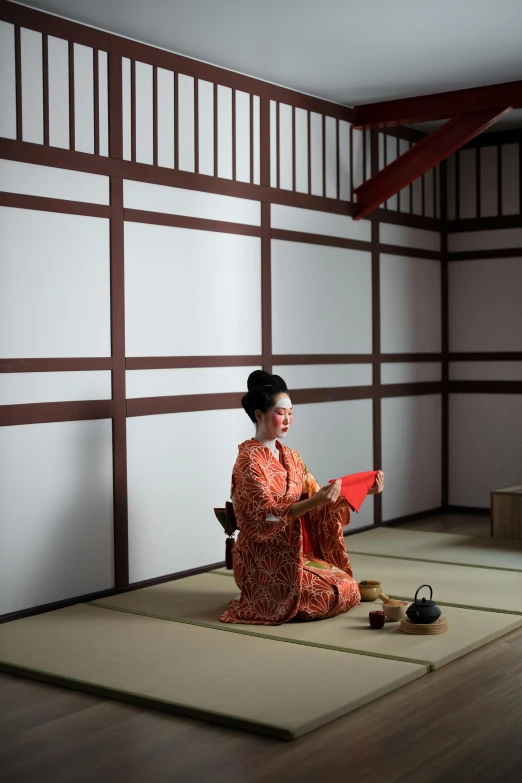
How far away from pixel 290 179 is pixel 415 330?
68.5 inches

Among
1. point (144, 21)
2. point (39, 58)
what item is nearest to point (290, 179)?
point (144, 21)

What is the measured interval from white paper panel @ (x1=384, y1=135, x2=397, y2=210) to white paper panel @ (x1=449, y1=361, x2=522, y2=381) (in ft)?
4.36

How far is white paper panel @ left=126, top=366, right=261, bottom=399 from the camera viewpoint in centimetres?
495

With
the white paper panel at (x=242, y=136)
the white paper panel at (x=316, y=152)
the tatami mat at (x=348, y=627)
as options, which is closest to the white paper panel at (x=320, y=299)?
the white paper panel at (x=316, y=152)

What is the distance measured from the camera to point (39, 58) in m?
4.43

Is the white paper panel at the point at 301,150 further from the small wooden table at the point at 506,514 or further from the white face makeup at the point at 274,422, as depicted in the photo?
the small wooden table at the point at 506,514

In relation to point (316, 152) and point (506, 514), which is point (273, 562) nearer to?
point (506, 514)

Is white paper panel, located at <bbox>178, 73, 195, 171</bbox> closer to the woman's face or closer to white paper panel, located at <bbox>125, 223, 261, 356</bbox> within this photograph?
white paper panel, located at <bbox>125, 223, 261, 356</bbox>

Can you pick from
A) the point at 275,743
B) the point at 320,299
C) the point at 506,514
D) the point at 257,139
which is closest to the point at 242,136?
the point at 257,139

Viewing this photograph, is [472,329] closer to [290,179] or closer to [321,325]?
[321,325]

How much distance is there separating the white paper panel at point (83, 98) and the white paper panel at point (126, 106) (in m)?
0.20

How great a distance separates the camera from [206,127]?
5328mm

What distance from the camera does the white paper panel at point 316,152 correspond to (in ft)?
20.1

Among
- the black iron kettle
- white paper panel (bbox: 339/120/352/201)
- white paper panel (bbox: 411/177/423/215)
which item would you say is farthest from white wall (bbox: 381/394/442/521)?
the black iron kettle
